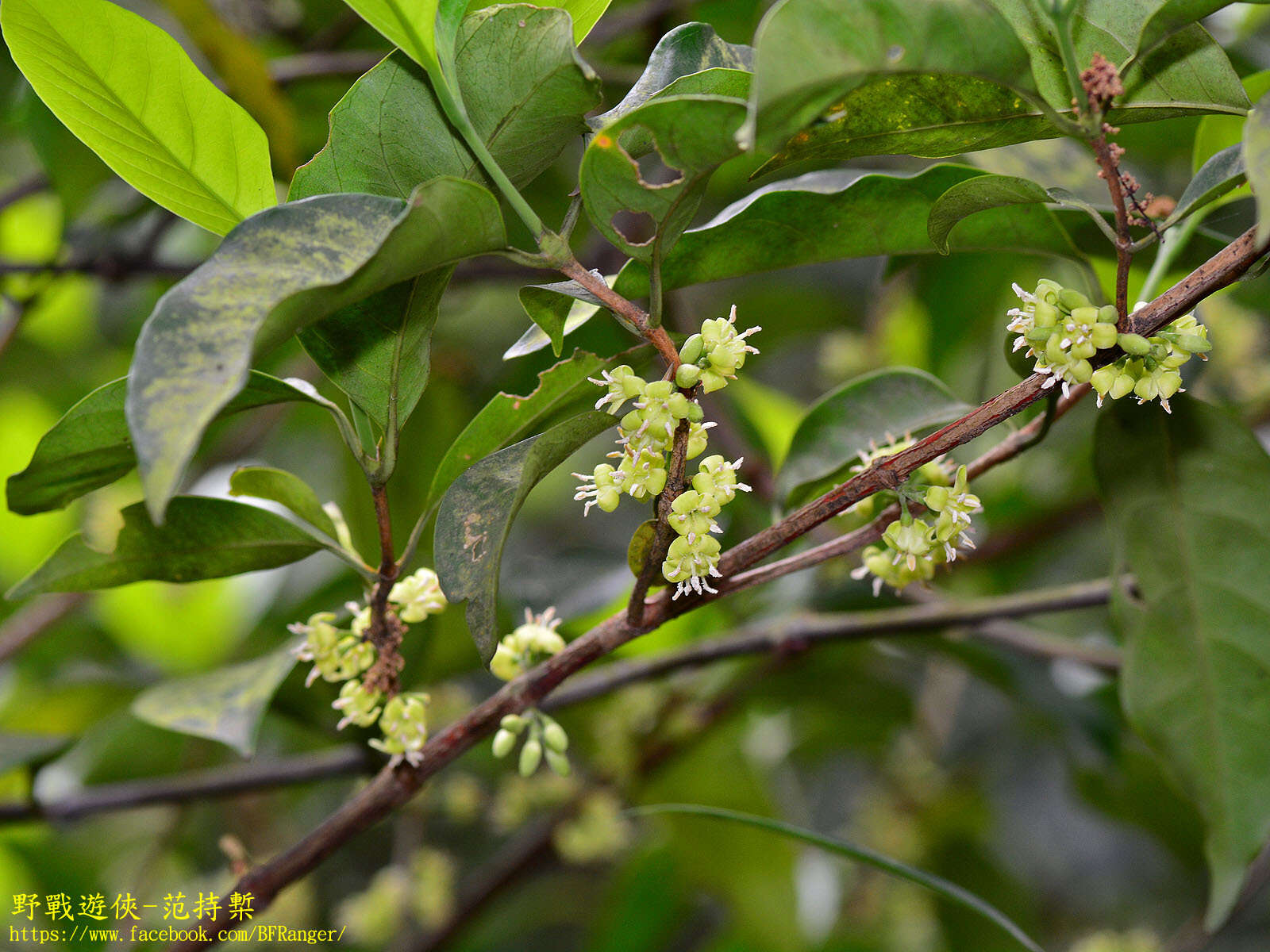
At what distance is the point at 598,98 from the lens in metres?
0.63

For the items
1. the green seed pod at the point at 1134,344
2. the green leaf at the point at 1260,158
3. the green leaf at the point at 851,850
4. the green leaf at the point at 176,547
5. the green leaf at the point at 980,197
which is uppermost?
the green leaf at the point at 1260,158

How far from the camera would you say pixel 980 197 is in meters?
0.63

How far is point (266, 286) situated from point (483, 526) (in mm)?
210

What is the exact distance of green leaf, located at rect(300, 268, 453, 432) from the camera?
0.68m

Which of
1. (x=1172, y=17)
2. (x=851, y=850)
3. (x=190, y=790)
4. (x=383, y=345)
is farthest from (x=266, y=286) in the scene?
(x=190, y=790)

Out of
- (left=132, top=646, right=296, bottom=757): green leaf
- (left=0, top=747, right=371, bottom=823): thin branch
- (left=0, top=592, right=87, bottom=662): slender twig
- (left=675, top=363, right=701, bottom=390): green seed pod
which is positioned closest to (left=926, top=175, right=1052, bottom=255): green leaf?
(left=675, top=363, right=701, bottom=390): green seed pod

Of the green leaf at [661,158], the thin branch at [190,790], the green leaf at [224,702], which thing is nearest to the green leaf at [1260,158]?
the green leaf at [661,158]

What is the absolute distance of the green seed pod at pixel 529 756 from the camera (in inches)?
30.8

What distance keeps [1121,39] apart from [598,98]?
0.36 meters

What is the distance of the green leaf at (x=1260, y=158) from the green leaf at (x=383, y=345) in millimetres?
472

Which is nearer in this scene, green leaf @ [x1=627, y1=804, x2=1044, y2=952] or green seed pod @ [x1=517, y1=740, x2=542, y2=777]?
green seed pod @ [x1=517, y1=740, x2=542, y2=777]

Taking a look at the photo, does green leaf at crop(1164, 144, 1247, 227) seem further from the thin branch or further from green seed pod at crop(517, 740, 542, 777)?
the thin branch

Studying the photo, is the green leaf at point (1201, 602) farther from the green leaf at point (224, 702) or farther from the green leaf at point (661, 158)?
the green leaf at point (224, 702)

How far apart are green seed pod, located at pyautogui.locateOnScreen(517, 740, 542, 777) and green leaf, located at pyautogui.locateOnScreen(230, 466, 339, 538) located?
247 mm
